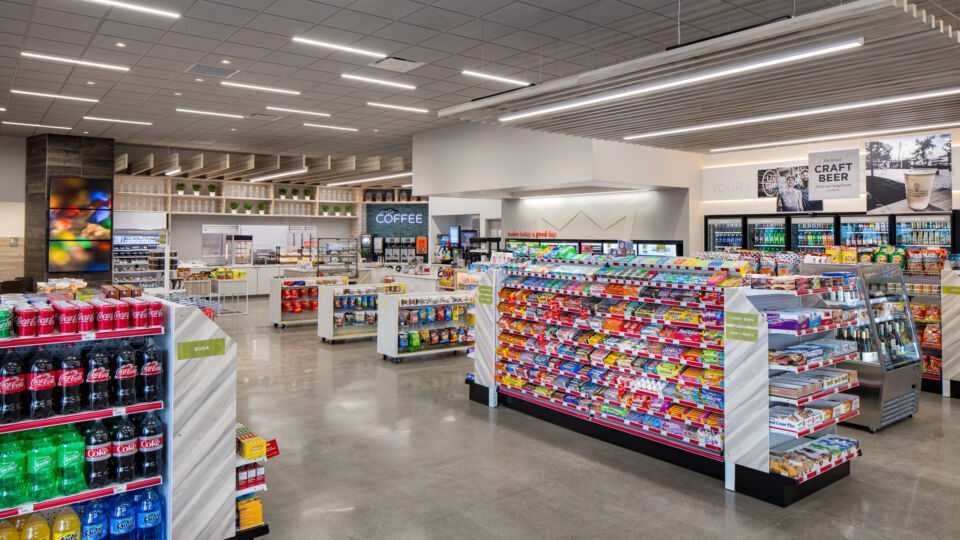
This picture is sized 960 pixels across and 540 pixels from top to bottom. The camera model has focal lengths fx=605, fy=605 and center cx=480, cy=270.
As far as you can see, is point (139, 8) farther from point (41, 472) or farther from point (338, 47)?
point (41, 472)

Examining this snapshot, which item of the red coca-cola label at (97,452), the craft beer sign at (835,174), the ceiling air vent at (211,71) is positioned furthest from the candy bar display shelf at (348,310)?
the red coca-cola label at (97,452)

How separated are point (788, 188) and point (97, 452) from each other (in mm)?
10178

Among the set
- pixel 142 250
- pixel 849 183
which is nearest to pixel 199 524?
pixel 849 183

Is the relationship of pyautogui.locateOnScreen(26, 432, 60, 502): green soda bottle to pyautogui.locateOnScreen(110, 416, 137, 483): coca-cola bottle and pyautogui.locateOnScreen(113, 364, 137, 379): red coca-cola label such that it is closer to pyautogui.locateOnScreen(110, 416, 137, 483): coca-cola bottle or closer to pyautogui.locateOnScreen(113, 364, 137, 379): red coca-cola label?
pyautogui.locateOnScreen(110, 416, 137, 483): coca-cola bottle

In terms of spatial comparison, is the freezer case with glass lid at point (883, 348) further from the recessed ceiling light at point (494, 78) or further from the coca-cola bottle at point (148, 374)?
the coca-cola bottle at point (148, 374)

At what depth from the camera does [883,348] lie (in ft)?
19.7

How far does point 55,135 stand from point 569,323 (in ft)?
43.0

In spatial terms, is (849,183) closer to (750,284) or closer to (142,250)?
(750,284)

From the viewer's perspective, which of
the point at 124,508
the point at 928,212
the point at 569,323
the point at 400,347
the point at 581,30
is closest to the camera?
the point at 124,508

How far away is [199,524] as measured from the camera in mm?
3441

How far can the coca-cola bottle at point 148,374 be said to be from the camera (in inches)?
130

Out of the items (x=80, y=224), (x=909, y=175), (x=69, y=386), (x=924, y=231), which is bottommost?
(x=69, y=386)

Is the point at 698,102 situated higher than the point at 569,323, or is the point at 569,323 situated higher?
the point at 698,102

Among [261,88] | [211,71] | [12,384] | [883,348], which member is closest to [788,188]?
[883,348]
